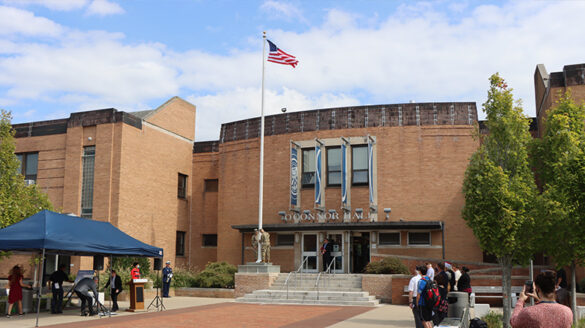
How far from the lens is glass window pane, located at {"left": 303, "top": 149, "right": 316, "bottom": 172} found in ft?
100

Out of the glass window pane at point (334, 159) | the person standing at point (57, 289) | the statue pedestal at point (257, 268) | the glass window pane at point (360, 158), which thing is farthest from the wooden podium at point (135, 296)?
the glass window pane at point (360, 158)

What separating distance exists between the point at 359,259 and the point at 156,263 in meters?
12.0

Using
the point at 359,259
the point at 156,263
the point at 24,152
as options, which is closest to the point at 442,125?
the point at 359,259

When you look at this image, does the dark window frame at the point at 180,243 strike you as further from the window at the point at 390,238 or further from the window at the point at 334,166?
the window at the point at 390,238

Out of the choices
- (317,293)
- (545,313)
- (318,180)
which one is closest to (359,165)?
(318,180)

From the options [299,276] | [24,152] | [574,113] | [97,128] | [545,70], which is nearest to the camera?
[574,113]

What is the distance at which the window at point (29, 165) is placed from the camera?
31.5m

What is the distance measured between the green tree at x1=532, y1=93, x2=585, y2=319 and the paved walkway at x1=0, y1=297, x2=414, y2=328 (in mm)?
4460

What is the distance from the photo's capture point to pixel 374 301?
71.6ft

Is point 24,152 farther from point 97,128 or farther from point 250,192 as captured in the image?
point 250,192

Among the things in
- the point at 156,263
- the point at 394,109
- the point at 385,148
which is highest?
the point at 394,109

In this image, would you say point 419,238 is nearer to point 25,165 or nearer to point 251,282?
point 251,282

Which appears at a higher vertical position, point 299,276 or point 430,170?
point 430,170

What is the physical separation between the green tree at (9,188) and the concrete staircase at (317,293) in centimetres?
937
